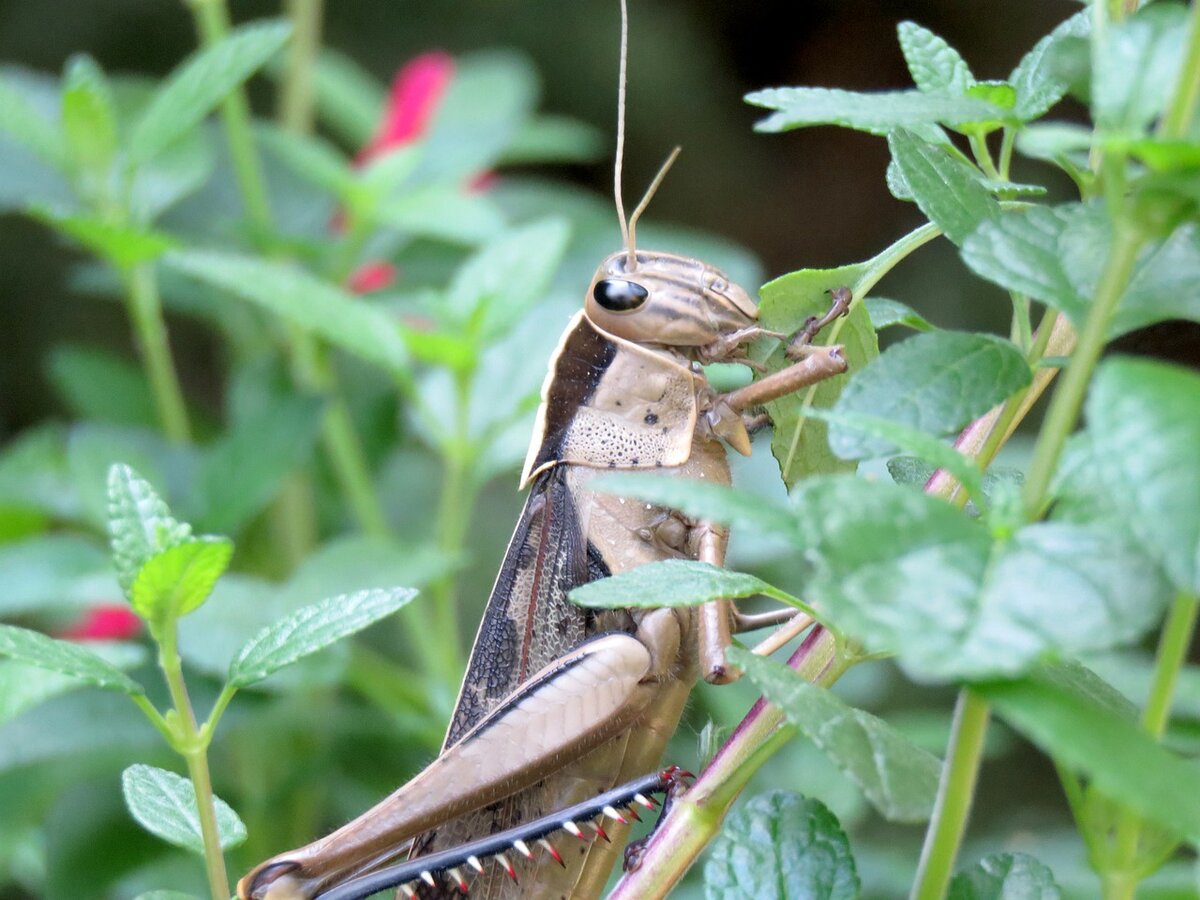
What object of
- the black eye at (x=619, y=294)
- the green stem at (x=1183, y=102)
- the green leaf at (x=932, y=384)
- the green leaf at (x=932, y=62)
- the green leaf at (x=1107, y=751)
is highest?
the green stem at (x=1183, y=102)

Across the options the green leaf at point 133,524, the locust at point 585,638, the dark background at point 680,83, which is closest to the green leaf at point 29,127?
the locust at point 585,638

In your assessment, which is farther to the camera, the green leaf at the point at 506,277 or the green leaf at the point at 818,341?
the green leaf at the point at 506,277

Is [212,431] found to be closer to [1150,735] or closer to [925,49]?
[925,49]

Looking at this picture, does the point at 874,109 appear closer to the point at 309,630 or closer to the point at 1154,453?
the point at 1154,453

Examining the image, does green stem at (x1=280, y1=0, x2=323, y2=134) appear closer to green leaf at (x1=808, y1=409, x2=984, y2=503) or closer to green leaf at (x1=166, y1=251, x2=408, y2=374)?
green leaf at (x1=166, y1=251, x2=408, y2=374)

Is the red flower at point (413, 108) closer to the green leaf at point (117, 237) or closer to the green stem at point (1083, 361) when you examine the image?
the green leaf at point (117, 237)

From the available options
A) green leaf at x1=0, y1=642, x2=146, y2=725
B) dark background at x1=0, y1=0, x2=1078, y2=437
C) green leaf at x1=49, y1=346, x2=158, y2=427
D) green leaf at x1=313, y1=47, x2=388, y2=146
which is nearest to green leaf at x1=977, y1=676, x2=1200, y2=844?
green leaf at x1=0, y1=642, x2=146, y2=725

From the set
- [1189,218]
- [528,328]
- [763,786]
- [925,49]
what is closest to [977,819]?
[763,786]

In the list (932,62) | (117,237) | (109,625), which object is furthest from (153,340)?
(932,62)
